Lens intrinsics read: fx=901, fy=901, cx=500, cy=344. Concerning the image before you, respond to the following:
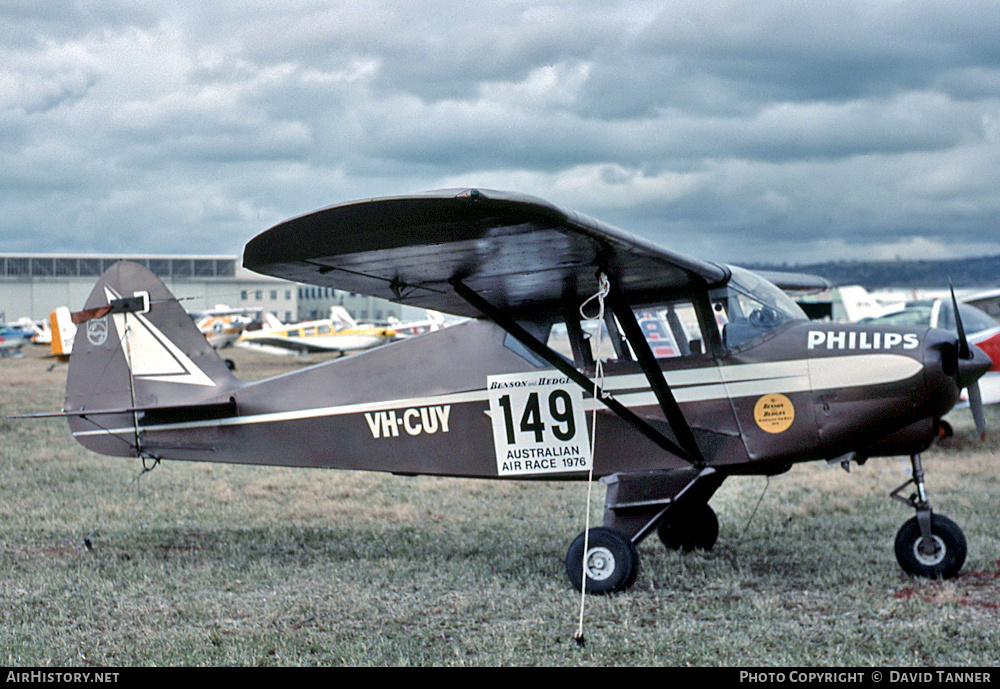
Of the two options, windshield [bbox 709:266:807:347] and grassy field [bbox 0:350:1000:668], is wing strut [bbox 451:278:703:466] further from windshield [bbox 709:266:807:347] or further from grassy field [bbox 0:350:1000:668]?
grassy field [bbox 0:350:1000:668]

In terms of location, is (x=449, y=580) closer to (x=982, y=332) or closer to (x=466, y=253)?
(x=466, y=253)

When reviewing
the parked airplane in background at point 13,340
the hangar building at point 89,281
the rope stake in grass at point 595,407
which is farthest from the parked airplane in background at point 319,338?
the hangar building at point 89,281

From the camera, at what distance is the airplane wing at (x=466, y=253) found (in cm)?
436

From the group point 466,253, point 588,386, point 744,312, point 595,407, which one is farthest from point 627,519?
point 466,253

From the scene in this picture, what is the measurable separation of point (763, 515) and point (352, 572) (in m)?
4.16

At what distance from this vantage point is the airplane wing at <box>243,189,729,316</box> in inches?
172

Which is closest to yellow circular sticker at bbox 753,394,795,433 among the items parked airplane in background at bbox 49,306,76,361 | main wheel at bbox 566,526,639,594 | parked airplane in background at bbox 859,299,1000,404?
main wheel at bbox 566,526,639,594

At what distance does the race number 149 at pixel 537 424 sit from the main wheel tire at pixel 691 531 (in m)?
1.20

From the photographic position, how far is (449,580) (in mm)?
6164

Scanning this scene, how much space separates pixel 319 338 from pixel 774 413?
37.9 m

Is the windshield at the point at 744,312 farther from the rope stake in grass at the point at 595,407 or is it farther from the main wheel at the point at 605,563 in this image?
the main wheel at the point at 605,563

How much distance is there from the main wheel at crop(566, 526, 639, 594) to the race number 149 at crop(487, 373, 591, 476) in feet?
2.28
